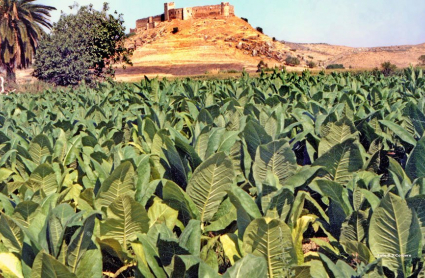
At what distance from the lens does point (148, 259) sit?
61.6 inches

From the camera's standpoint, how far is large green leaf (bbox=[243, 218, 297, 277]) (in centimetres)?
161

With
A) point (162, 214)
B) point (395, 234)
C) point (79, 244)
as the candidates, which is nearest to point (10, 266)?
point (79, 244)

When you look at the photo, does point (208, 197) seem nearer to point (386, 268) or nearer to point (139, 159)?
point (139, 159)

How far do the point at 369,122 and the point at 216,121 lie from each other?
3.58 ft

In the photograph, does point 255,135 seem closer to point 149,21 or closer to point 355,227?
point 355,227

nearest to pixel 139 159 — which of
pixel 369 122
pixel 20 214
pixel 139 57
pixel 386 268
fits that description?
pixel 20 214

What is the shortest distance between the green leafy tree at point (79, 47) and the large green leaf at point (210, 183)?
878 inches

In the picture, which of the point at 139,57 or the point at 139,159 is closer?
the point at 139,159

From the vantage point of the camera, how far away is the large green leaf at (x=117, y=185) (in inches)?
79.7

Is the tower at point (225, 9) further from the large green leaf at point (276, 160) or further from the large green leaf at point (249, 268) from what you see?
the large green leaf at point (249, 268)

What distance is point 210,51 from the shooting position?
83.9 metres

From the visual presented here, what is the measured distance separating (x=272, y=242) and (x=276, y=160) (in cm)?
67

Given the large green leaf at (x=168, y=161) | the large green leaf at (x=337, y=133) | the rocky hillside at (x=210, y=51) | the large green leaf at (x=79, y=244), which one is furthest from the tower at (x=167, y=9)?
the large green leaf at (x=79, y=244)

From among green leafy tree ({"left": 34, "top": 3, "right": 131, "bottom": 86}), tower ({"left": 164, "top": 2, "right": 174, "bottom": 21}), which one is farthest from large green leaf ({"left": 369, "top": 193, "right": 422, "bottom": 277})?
tower ({"left": 164, "top": 2, "right": 174, "bottom": 21})
